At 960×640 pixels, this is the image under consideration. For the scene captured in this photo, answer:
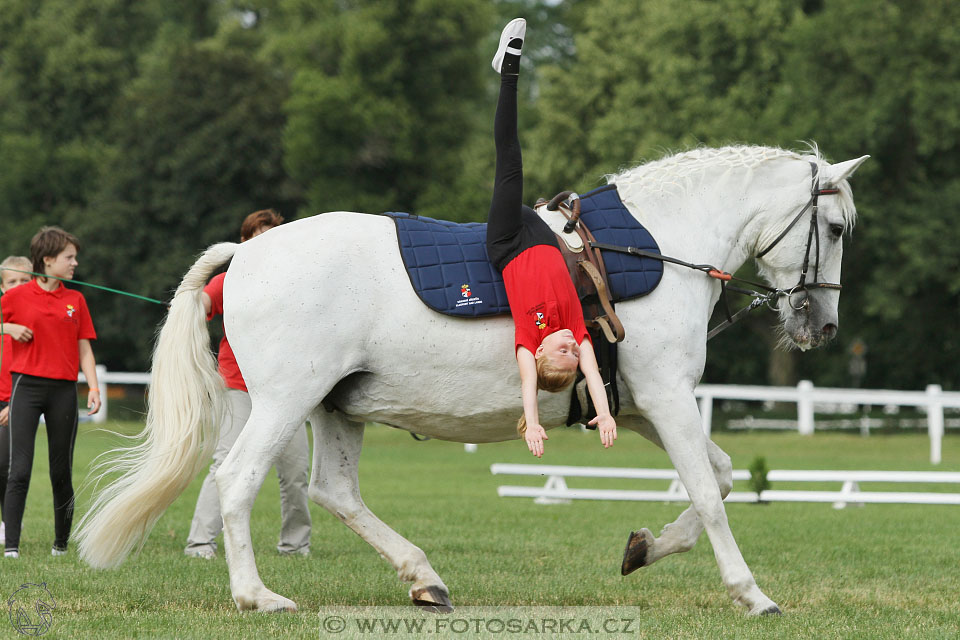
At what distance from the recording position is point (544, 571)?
7812mm

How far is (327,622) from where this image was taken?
5.51 meters

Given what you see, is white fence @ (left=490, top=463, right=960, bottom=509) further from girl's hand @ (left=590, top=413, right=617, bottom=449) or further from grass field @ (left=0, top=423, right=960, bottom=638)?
girl's hand @ (left=590, top=413, right=617, bottom=449)

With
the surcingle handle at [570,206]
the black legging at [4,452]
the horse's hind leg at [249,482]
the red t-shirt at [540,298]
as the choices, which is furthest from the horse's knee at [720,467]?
the black legging at [4,452]

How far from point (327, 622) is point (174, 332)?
2.05 metres

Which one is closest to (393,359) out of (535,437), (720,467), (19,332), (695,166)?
(535,437)

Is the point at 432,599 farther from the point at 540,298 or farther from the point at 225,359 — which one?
the point at 225,359

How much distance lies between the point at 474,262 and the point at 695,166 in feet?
5.19

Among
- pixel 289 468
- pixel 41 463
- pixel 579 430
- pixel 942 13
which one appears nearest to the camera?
pixel 289 468

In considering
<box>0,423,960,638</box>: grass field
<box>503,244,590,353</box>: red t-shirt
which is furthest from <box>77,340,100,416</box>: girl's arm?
<box>503,244,590,353</box>: red t-shirt

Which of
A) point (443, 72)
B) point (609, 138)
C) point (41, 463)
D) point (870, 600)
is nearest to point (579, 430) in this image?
point (609, 138)

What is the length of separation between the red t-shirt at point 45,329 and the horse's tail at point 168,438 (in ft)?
5.78

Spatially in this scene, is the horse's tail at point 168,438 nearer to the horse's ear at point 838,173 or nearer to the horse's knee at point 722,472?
the horse's knee at point 722,472

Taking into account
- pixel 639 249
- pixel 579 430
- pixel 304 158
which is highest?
pixel 304 158

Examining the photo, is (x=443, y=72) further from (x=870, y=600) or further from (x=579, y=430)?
(x=870, y=600)
